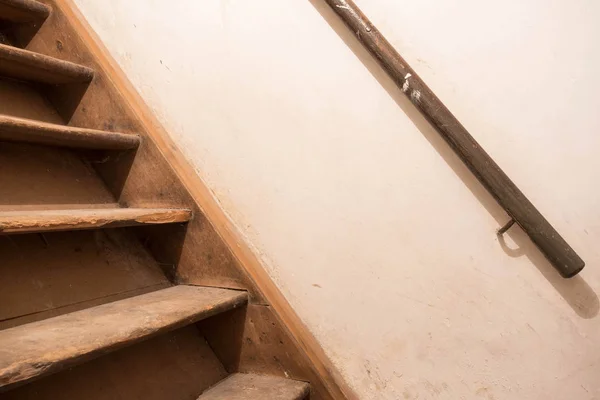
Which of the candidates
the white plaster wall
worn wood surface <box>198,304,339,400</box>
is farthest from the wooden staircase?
the white plaster wall

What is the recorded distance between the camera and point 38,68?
1.08m

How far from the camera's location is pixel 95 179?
3.74 feet

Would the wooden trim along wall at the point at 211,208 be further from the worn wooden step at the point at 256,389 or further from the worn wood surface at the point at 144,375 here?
the worn wood surface at the point at 144,375

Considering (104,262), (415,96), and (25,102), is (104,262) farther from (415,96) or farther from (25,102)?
(415,96)

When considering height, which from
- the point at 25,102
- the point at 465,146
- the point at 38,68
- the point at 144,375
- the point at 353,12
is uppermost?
the point at 353,12

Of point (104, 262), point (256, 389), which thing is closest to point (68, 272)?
point (104, 262)

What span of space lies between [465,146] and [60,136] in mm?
918

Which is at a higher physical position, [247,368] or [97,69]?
[97,69]

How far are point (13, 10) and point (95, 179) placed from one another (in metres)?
0.53

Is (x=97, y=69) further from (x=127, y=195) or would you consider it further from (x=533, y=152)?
(x=533, y=152)

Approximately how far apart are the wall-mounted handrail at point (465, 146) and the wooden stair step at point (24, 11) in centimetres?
82

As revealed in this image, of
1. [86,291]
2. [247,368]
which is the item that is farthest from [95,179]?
[247,368]

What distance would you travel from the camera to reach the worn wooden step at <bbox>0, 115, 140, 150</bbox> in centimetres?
87

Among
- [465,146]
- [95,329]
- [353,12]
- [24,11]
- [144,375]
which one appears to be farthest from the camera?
[24,11]
